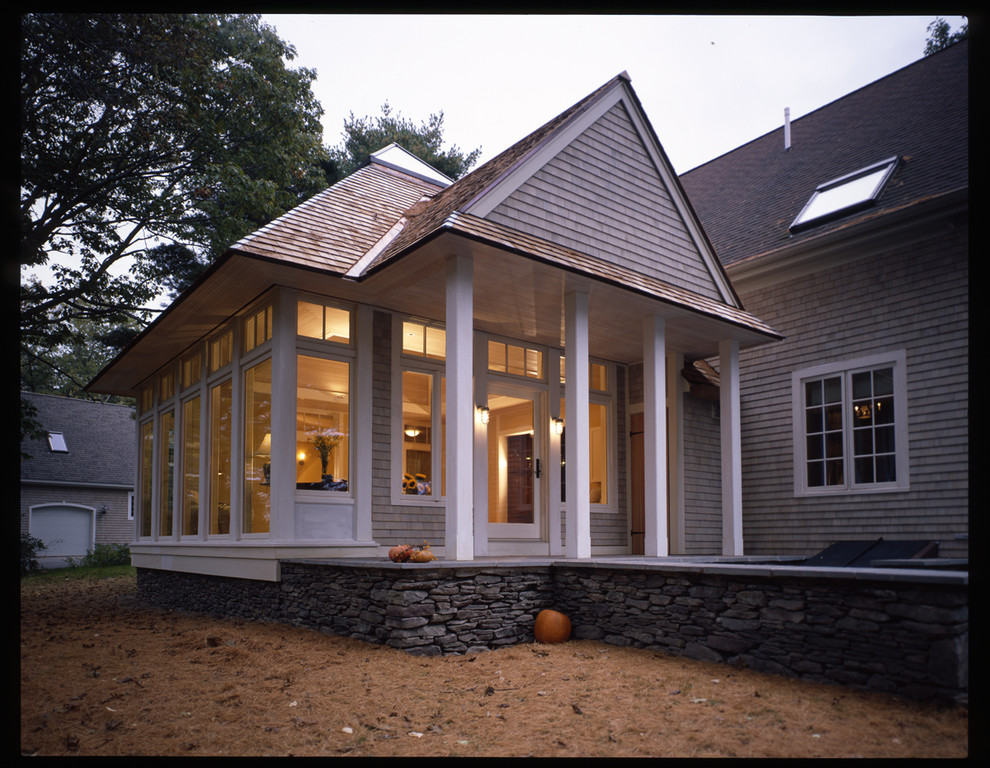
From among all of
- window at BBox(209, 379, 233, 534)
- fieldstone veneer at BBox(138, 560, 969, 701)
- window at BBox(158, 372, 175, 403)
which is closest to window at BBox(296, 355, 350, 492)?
fieldstone veneer at BBox(138, 560, 969, 701)

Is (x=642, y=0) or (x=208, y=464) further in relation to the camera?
(x=208, y=464)

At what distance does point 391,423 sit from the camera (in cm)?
912

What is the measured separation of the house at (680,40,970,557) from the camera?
385 inches

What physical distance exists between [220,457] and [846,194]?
1006cm

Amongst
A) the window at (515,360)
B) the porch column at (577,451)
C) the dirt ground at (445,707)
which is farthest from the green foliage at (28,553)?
the porch column at (577,451)

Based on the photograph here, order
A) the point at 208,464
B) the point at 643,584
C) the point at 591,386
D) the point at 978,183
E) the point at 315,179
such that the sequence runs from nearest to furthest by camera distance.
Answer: the point at 978,183, the point at 643,584, the point at 208,464, the point at 591,386, the point at 315,179

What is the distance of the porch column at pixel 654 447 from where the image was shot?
8789 millimetres

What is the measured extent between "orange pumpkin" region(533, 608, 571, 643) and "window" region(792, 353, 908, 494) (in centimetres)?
567

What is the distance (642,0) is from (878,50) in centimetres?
1303

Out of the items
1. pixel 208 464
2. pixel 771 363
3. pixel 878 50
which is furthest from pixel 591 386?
pixel 878 50

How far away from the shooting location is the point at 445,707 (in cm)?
504

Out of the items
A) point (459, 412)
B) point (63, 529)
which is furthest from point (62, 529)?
point (459, 412)

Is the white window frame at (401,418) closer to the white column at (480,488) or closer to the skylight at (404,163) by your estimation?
the white column at (480,488)
